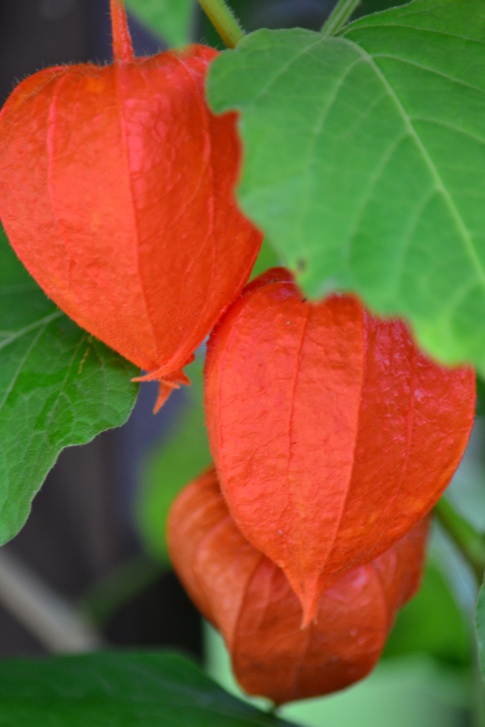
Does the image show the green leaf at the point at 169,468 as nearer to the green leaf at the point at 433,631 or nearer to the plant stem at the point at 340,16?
the green leaf at the point at 433,631

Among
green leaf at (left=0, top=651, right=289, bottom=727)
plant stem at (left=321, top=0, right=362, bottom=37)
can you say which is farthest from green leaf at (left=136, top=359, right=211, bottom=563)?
plant stem at (left=321, top=0, right=362, bottom=37)

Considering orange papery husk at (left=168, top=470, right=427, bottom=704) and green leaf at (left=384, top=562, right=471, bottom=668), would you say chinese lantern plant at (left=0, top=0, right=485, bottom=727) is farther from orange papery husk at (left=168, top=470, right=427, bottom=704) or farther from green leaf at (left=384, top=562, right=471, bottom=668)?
green leaf at (left=384, top=562, right=471, bottom=668)

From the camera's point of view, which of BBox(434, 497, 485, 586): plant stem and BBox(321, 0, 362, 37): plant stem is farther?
BBox(434, 497, 485, 586): plant stem

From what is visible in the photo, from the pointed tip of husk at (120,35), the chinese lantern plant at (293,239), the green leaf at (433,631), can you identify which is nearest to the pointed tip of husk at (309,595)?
the chinese lantern plant at (293,239)

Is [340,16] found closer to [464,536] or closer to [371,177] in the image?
[371,177]

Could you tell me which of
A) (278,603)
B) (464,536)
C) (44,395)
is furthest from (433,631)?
(44,395)

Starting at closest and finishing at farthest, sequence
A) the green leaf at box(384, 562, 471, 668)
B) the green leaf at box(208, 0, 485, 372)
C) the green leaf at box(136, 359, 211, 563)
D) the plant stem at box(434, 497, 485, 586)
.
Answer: the green leaf at box(208, 0, 485, 372) → the plant stem at box(434, 497, 485, 586) → the green leaf at box(384, 562, 471, 668) → the green leaf at box(136, 359, 211, 563)
